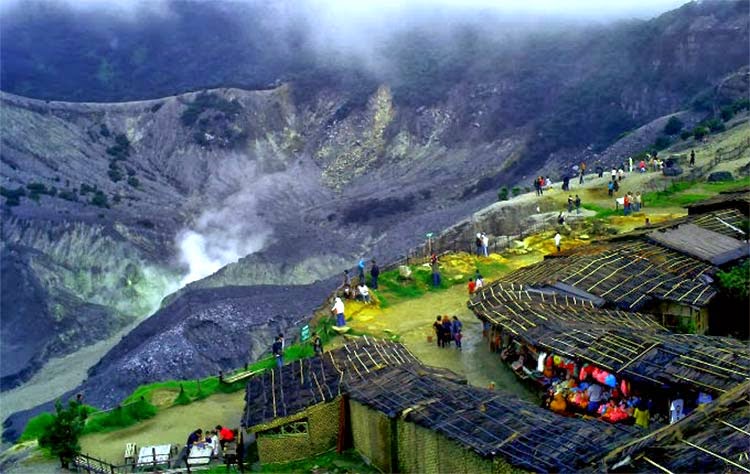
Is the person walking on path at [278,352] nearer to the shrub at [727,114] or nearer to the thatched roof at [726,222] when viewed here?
the thatched roof at [726,222]

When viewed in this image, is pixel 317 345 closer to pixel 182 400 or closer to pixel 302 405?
pixel 182 400

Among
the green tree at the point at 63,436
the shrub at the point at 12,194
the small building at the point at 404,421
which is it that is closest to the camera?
the small building at the point at 404,421

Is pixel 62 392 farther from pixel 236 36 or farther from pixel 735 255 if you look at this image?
pixel 236 36

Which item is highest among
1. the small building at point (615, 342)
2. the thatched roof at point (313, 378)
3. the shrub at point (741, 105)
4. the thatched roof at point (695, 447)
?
the shrub at point (741, 105)

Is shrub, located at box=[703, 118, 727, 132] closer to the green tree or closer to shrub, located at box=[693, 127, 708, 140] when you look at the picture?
shrub, located at box=[693, 127, 708, 140]

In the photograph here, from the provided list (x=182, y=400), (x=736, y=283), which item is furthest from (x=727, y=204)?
(x=182, y=400)

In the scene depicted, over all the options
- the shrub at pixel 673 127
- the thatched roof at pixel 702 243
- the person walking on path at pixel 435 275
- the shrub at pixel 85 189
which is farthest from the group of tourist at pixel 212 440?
the shrub at pixel 85 189

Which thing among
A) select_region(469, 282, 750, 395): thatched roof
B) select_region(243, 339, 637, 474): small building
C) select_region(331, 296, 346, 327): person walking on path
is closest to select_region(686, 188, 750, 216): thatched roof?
select_region(469, 282, 750, 395): thatched roof
